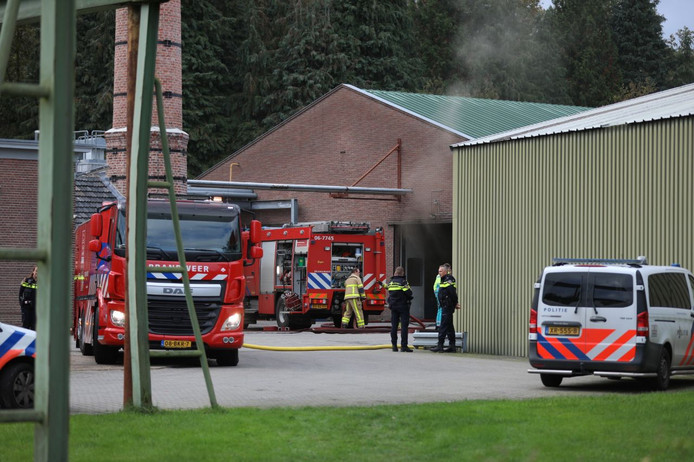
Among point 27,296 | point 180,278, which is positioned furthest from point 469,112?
point 180,278

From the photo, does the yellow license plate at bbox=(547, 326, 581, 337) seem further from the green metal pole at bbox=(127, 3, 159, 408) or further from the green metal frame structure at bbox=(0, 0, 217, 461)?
the green metal frame structure at bbox=(0, 0, 217, 461)

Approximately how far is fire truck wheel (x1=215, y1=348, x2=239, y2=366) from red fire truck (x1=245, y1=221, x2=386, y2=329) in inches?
526

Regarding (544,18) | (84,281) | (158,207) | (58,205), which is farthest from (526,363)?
(544,18)

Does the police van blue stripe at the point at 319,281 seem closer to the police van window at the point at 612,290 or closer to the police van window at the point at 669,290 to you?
the police van window at the point at 669,290

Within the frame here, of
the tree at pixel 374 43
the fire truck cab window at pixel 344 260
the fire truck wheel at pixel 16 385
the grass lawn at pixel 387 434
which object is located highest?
the tree at pixel 374 43

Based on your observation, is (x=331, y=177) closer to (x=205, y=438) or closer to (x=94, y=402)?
(x=94, y=402)

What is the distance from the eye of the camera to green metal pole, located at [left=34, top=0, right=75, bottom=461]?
579 cm

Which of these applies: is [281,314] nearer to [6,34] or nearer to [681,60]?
[6,34]

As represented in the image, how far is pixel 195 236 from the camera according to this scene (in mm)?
20719

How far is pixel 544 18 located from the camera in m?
73.2

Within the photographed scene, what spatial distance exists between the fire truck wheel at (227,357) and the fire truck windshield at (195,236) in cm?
167

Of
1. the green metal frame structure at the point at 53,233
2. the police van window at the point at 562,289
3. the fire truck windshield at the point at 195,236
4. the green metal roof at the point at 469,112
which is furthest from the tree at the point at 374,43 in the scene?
the green metal frame structure at the point at 53,233

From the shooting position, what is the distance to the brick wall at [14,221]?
3362 cm

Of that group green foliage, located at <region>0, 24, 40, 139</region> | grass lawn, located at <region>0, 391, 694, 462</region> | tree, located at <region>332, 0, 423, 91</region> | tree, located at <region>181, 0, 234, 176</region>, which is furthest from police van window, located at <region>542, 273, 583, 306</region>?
tree, located at <region>332, 0, 423, 91</region>
